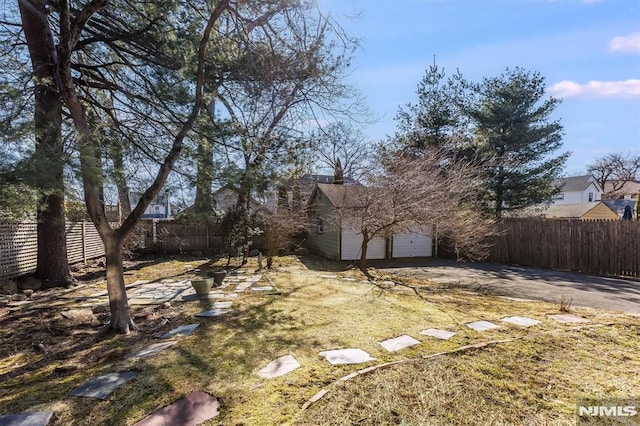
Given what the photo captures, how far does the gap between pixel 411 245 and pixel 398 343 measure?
11.5 metres

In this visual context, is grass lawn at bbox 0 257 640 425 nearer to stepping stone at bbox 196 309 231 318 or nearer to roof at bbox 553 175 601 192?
stepping stone at bbox 196 309 231 318

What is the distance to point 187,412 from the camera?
Result: 8.07ft

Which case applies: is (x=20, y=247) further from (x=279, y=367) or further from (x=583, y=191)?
(x=583, y=191)

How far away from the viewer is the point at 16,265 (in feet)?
24.5

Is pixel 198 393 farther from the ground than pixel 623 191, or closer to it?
closer to it

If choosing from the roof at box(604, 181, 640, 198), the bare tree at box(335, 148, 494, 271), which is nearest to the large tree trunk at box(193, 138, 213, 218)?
the bare tree at box(335, 148, 494, 271)

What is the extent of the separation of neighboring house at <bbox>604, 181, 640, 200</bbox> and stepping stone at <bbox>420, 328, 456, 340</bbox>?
43.2 meters

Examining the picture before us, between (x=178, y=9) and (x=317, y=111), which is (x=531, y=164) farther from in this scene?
(x=178, y=9)

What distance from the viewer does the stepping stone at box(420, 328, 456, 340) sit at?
407 cm

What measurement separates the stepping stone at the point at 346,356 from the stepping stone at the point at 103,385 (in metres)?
1.85

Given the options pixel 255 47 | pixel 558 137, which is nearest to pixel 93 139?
pixel 255 47

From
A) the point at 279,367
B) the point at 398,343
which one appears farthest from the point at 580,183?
the point at 279,367

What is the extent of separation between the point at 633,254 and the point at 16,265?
52.4 ft

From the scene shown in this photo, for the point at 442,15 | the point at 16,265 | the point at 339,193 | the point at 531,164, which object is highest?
the point at 442,15
